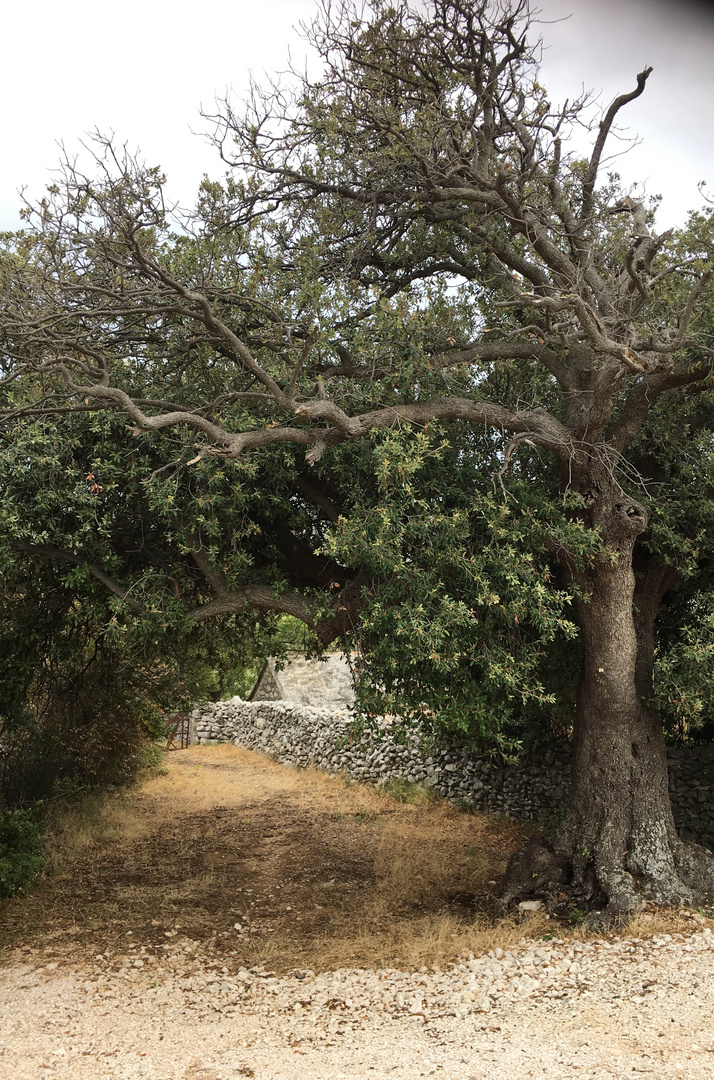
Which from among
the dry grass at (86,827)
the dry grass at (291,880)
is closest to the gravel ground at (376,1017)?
the dry grass at (291,880)

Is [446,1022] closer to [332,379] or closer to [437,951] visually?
→ [437,951]

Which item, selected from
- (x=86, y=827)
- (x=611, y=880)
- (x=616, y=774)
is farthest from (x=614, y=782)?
(x=86, y=827)

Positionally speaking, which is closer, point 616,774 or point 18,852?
point 616,774

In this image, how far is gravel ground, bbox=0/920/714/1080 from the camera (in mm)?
5703

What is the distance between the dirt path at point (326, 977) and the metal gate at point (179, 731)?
10.8m

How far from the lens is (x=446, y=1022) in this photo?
21.1 feet

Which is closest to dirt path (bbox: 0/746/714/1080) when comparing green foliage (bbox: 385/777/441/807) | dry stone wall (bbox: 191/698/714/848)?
dry stone wall (bbox: 191/698/714/848)

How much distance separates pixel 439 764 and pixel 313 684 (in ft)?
26.7

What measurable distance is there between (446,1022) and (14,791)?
9525mm

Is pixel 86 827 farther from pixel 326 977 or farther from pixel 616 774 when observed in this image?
pixel 616 774

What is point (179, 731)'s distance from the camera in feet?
80.7

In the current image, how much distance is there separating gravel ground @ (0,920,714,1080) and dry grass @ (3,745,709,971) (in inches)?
21.6

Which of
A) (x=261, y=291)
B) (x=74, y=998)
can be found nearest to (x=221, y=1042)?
(x=74, y=998)

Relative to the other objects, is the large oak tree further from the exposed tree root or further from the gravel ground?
the gravel ground
